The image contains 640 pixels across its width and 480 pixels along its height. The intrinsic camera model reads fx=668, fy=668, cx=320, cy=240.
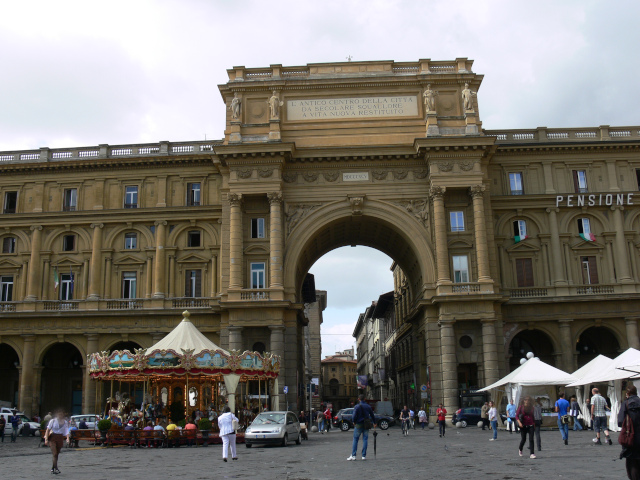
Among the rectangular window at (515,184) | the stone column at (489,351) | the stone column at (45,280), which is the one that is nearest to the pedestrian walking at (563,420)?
the stone column at (489,351)

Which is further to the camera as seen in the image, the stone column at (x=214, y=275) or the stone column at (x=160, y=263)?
the stone column at (x=160, y=263)

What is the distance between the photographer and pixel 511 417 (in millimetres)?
31109

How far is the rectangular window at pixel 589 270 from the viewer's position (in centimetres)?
4712

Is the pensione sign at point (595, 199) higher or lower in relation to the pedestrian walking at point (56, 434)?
higher

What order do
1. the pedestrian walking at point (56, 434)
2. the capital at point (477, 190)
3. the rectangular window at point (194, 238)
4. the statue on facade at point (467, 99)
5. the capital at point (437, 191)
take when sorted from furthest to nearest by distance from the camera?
1. the rectangular window at point (194, 238)
2. the statue on facade at point (467, 99)
3. the capital at point (477, 190)
4. the capital at point (437, 191)
5. the pedestrian walking at point (56, 434)

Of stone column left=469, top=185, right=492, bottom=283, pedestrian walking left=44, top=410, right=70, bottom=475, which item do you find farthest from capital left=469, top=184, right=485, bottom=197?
pedestrian walking left=44, top=410, right=70, bottom=475

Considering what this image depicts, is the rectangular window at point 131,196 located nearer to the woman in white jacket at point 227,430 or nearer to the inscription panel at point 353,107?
the inscription panel at point 353,107

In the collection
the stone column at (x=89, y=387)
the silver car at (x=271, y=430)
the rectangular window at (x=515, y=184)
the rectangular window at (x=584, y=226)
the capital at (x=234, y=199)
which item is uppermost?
the rectangular window at (x=515, y=184)

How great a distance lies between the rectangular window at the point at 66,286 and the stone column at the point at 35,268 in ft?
5.01

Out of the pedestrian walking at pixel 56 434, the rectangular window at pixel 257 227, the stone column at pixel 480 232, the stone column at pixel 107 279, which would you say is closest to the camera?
the pedestrian walking at pixel 56 434

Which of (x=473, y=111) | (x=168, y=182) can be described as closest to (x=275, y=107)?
(x=168, y=182)

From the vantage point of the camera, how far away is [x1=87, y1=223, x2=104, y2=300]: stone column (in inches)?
1873

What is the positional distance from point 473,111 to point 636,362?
24.5 meters

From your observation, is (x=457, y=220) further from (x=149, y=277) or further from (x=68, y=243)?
(x=68, y=243)
